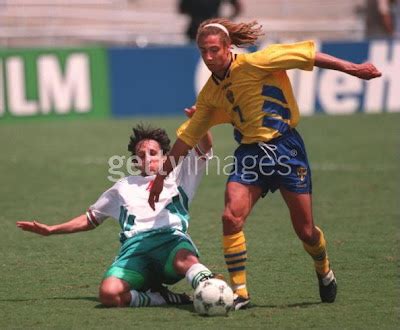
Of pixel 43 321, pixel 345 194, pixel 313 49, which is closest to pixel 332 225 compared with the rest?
pixel 345 194

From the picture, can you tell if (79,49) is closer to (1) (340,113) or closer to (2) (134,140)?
(1) (340,113)

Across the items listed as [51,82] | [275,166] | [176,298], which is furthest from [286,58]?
[51,82]

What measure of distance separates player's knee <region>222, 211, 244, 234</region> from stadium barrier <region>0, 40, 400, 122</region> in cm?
1098

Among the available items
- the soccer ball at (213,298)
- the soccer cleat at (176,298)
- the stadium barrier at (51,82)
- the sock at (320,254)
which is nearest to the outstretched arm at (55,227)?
the soccer cleat at (176,298)

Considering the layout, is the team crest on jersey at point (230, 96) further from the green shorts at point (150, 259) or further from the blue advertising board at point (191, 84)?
the blue advertising board at point (191, 84)

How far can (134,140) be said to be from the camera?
6863 millimetres

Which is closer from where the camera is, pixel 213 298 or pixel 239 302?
pixel 213 298

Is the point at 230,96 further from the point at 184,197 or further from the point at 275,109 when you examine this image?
the point at 184,197

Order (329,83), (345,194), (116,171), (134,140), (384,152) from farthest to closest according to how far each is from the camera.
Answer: (329,83) → (384,152) → (116,171) → (345,194) → (134,140)

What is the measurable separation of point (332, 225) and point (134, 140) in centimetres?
290

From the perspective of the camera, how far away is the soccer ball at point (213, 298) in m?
5.93

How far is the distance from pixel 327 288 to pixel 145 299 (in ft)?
3.63

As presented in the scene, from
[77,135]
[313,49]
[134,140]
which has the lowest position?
[77,135]

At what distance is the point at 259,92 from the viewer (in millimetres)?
6277
